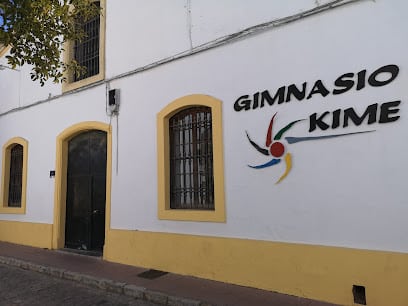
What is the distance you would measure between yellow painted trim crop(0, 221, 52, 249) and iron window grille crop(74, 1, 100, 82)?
154 inches

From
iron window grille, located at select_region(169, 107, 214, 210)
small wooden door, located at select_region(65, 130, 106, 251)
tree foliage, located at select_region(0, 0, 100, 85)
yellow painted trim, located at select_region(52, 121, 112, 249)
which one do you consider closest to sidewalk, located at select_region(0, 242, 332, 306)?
small wooden door, located at select_region(65, 130, 106, 251)

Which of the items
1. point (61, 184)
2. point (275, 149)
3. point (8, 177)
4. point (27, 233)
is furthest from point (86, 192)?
point (275, 149)

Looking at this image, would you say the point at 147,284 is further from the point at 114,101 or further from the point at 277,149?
the point at 114,101

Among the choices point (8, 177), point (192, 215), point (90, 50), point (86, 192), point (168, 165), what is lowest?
point (192, 215)

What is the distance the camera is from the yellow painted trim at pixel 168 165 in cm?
597

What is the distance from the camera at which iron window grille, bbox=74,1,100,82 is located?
29.2ft

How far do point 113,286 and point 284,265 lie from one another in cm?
275

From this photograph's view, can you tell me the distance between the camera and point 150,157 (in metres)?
7.08

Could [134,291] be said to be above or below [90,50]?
below

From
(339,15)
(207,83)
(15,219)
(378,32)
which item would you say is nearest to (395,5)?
(378,32)

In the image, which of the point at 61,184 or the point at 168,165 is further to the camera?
the point at 61,184

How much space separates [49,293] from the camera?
593 cm

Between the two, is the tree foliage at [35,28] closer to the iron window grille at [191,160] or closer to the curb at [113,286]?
the iron window grille at [191,160]

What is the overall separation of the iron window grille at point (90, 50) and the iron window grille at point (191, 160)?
10.5 feet
